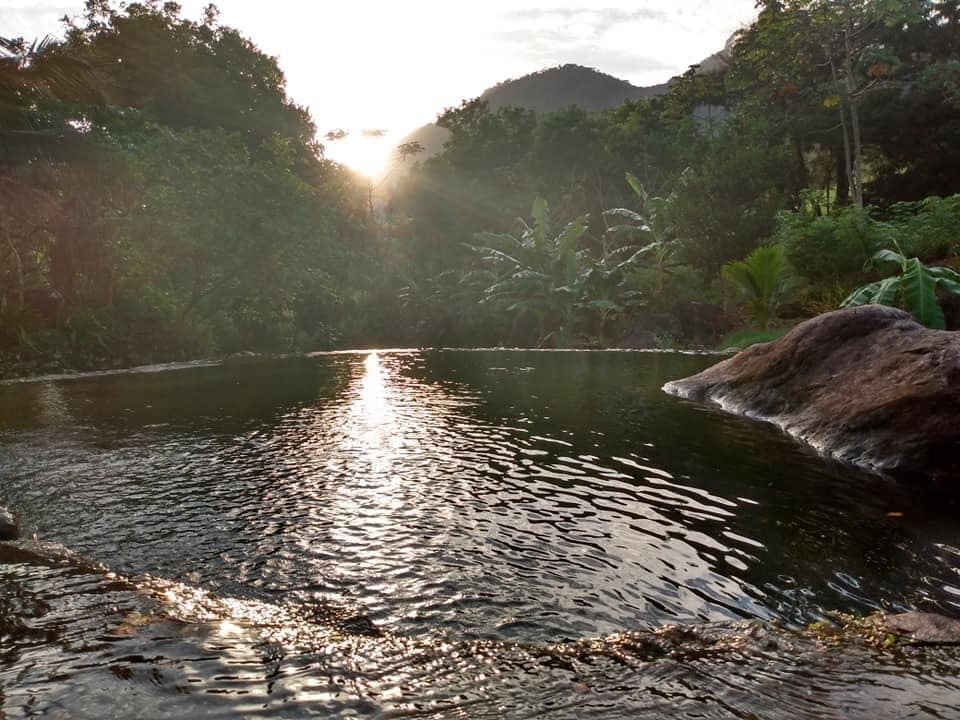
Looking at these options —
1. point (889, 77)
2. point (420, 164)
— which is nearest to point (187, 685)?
point (889, 77)

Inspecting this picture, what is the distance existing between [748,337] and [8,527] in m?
21.2

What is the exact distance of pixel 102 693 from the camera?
10.3 feet

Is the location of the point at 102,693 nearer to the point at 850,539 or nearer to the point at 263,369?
the point at 850,539

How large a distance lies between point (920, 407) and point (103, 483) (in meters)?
9.55

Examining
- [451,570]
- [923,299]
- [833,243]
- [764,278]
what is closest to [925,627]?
[451,570]

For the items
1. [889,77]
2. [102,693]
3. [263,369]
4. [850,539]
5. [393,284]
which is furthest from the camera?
[393,284]

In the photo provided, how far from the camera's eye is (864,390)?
8.74 m

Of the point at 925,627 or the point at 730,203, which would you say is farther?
the point at 730,203

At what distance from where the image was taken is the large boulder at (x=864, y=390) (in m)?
7.60

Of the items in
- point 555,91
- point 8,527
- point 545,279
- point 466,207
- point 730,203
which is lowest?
point 8,527

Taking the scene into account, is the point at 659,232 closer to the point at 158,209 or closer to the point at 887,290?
the point at 887,290

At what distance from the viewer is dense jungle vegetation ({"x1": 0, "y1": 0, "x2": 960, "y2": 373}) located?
2077 cm

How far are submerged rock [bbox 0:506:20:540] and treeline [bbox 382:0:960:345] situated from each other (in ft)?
67.5

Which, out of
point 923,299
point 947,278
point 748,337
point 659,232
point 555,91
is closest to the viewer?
point 923,299
